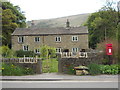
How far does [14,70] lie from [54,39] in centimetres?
2441

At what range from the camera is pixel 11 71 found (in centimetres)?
1288

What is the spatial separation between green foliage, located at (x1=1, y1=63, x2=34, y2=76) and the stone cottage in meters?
23.3

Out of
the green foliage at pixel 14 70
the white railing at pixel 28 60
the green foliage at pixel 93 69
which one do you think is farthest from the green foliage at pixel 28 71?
the green foliage at pixel 93 69

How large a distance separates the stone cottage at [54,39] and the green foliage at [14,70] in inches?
916

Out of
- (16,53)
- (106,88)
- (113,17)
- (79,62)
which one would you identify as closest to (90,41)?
(113,17)

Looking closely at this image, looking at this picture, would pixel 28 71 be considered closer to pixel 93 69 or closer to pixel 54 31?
pixel 93 69

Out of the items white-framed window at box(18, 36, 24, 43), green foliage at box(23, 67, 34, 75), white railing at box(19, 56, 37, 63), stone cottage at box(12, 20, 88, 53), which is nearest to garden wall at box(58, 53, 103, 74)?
white railing at box(19, 56, 37, 63)

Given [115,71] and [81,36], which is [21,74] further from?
[81,36]

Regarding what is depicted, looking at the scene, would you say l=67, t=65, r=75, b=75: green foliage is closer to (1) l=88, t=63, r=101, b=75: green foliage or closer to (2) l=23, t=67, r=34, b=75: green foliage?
(1) l=88, t=63, r=101, b=75: green foliage

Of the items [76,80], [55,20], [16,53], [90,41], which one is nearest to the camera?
[76,80]

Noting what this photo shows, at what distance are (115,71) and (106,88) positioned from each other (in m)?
4.64

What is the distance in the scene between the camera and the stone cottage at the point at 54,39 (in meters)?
36.1

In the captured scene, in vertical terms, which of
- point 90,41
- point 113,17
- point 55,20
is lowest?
point 90,41

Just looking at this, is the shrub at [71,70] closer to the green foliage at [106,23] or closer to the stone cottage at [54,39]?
the stone cottage at [54,39]
